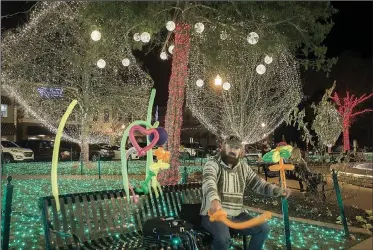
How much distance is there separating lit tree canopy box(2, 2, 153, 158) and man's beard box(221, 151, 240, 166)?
603 inches

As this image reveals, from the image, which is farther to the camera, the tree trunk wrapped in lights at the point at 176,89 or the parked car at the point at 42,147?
the parked car at the point at 42,147

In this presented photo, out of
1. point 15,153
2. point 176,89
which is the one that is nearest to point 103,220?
point 176,89

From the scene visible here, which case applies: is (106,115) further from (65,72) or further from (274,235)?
(274,235)

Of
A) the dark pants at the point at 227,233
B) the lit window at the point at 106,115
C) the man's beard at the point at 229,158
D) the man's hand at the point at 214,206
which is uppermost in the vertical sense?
the lit window at the point at 106,115

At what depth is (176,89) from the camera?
1094 centimetres

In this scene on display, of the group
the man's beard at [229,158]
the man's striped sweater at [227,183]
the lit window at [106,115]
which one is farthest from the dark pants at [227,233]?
the lit window at [106,115]

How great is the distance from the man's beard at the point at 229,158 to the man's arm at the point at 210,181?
0.44 ft

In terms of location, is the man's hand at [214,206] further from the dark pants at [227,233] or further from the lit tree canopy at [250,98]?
the lit tree canopy at [250,98]

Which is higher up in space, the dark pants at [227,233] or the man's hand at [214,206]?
the man's hand at [214,206]

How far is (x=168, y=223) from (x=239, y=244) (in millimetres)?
1900

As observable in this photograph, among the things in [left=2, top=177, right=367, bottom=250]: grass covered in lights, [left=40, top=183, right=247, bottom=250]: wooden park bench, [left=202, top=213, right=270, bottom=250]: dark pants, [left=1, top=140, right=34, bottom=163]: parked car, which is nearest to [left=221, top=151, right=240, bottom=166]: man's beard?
[left=202, top=213, right=270, bottom=250]: dark pants

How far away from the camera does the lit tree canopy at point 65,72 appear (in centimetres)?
2070

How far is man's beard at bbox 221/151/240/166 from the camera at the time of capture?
528cm

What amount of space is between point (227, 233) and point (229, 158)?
0.92 meters
